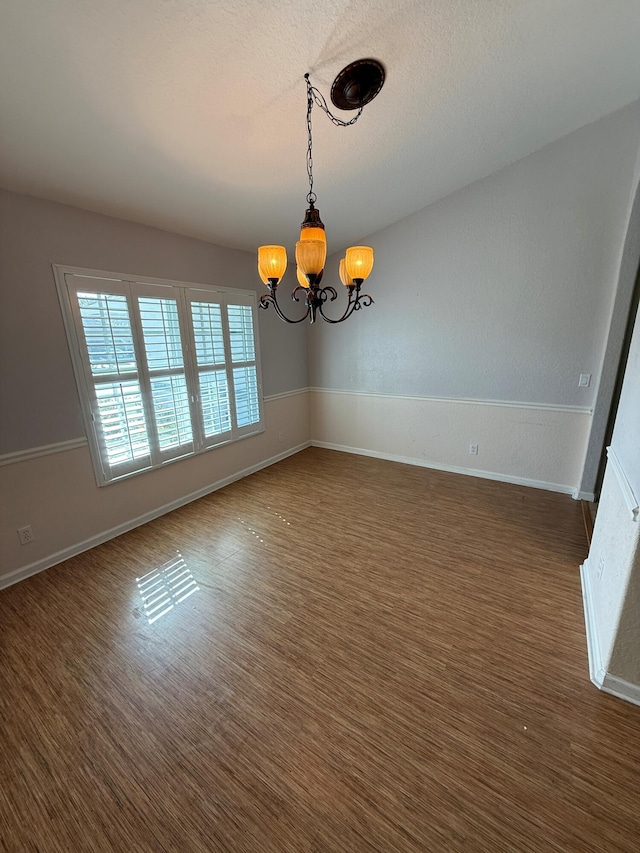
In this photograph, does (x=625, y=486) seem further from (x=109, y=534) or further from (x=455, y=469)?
(x=109, y=534)

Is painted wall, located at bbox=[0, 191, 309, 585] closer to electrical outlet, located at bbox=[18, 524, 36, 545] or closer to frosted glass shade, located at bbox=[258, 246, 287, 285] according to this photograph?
electrical outlet, located at bbox=[18, 524, 36, 545]

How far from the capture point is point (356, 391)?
177 inches

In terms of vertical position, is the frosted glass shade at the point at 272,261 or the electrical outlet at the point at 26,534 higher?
the frosted glass shade at the point at 272,261

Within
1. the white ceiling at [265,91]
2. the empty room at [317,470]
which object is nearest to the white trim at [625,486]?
the empty room at [317,470]

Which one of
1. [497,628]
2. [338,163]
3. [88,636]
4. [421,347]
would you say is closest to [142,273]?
[338,163]

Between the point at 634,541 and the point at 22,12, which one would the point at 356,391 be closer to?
the point at 634,541

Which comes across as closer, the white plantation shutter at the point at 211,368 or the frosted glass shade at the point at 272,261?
the frosted glass shade at the point at 272,261

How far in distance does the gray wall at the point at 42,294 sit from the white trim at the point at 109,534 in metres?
0.87

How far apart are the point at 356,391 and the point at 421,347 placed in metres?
1.03

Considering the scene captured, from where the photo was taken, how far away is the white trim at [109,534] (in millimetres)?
2355

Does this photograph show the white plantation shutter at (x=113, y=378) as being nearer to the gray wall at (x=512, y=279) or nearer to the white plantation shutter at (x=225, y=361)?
the white plantation shutter at (x=225, y=361)

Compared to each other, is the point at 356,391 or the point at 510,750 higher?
the point at 356,391

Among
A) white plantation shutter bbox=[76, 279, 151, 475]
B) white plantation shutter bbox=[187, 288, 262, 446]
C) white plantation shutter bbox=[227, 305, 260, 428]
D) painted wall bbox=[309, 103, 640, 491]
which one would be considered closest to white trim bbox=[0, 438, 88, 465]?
white plantation shutter bbox=[76, 279, 151, 475]

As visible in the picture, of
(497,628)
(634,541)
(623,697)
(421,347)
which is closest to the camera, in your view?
(634,541)
